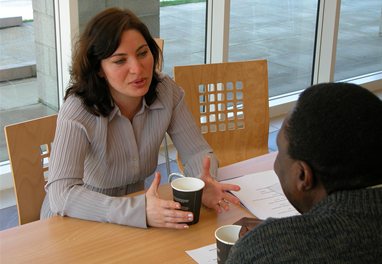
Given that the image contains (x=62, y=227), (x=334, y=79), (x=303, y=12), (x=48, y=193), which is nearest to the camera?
(x=62, y=227)

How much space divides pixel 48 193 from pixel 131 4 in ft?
6.68

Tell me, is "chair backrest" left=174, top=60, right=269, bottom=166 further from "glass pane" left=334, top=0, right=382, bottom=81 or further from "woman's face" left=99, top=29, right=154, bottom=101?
"glass pane" left=334, top=0, right=382, bottom=81

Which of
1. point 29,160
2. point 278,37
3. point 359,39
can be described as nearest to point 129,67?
point 29,160

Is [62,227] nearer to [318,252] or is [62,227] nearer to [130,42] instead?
[130,42]

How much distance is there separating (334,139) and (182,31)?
3.21 meters

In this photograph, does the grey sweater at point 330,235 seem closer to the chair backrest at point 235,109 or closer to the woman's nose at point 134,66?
the woman's nose at point 134,66

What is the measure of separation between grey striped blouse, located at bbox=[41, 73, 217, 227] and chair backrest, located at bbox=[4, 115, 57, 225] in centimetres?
5

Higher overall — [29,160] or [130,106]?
[130,106]

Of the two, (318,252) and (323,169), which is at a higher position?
(323,169)

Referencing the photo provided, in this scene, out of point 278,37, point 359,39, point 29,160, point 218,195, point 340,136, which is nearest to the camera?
point 340,136

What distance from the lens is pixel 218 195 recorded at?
1.78 metres

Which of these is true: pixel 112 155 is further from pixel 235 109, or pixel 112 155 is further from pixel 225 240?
pixel 235 109

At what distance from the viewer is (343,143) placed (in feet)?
3.18

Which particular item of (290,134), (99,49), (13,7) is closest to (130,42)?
(99,49)
